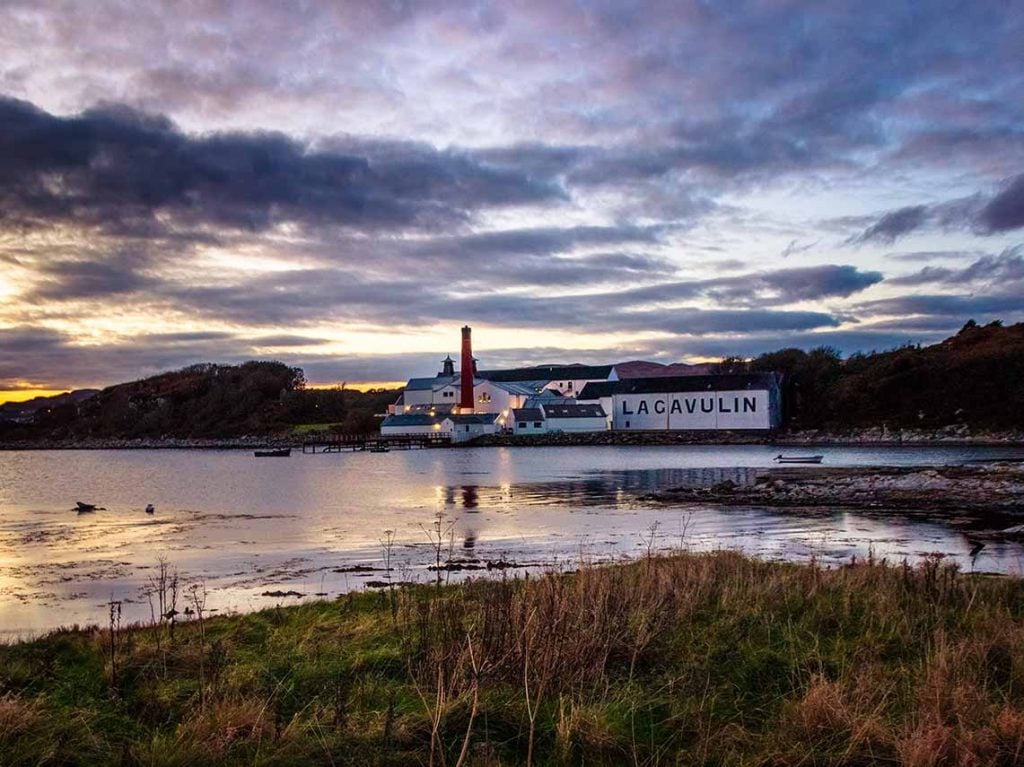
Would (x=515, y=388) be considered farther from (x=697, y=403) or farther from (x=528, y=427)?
(x=697, y=403)

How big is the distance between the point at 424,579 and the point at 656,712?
11.0m

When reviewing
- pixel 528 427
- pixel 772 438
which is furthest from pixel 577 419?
pixel 772 438

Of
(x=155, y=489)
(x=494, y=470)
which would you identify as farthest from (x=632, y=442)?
(x=155, y=489)

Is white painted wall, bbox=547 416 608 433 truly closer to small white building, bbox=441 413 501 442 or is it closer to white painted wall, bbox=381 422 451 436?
small white building, bbox=441 413 501 442

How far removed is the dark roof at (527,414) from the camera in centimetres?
12050

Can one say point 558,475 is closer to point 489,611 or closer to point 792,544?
point 792,544

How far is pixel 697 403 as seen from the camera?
112750 mm

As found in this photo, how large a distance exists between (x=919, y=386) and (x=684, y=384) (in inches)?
1127

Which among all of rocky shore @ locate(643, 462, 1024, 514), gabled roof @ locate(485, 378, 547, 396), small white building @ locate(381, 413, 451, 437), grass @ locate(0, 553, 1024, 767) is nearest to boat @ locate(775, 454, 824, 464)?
rocky shore @ locate(643, 462, 1024, 514)

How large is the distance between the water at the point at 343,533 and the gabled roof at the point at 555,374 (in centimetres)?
7907

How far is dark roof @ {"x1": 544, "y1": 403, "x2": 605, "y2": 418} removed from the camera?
395ft

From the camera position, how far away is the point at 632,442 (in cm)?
10894

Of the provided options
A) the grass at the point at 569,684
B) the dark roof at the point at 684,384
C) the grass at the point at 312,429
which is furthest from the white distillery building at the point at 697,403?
the grass at the point at 569,684

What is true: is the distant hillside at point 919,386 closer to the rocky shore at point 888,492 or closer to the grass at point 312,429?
the rocky shore at point 888,492
